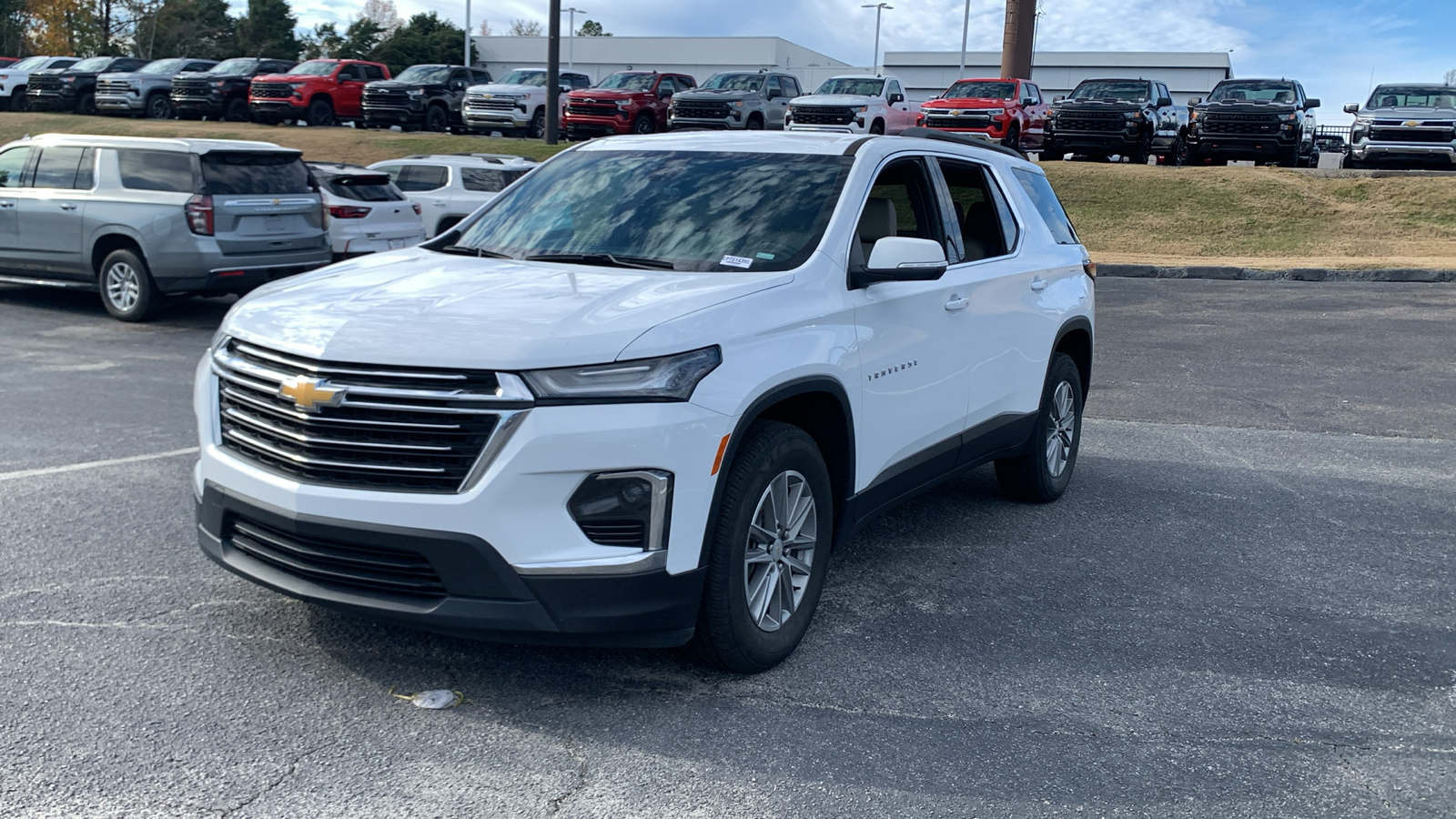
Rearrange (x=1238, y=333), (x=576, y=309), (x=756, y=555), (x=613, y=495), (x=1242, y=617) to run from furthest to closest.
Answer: (x=1238, y=333) < (x=1242, y=617) < (x=756, y=555) < (x=576, y=309) < (x=613, y=495)

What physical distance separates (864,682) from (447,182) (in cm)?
1461

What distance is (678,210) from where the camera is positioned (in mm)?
5066

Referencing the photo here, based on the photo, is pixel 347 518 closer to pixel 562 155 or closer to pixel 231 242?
pixel 562 155

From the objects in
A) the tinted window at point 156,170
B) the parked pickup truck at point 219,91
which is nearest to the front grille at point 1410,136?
the tinted window at point 156,170

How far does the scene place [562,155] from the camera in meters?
5.90

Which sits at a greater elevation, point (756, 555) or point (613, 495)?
point (613, 495)

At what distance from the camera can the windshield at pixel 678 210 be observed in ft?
15.8

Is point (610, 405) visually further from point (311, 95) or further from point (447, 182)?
point (311, 95)

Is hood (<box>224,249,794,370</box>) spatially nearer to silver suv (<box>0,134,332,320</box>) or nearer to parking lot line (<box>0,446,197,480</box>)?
parking lot line (<box>0,446,197,480</box>)

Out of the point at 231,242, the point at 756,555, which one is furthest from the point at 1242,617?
the point at 231,242

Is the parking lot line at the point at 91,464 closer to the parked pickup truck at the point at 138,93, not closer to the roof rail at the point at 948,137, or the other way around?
the roof rail at the point at 948,137

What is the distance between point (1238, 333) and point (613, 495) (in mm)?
11349

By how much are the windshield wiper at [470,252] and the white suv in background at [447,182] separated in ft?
40.8

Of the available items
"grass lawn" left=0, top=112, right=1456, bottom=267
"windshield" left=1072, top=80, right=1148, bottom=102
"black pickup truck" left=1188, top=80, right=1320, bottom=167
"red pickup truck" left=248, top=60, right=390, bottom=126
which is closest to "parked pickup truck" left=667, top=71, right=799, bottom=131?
"windshield" left=1072, top=80, right=1148, bottom=102
